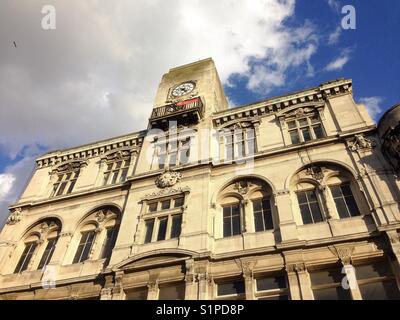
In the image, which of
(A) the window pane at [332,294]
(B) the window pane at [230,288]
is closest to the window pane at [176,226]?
(B) the window pane at [230,288]

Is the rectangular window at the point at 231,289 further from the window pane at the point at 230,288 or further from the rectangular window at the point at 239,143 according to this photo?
the rectangular window at the point at 239,143

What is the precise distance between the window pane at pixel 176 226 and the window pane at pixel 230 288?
154 inches

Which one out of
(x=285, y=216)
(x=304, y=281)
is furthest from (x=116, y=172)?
(x=304, y=281)

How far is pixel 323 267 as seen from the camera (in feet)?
50.9

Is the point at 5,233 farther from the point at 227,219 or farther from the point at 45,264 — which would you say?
the point at 227,219

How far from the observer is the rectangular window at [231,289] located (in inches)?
621

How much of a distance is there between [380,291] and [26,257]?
21104 mm

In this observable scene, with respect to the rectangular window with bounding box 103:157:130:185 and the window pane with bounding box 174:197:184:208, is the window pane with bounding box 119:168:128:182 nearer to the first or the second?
the rectangular window with bounding box 103:157:130:185

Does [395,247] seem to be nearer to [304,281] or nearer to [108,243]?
[304,281]

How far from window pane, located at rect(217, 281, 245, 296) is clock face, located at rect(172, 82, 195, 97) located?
1768 centimetres

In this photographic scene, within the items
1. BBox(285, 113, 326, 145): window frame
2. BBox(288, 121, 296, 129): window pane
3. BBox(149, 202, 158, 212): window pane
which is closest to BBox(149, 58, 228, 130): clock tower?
BBox(288, 121, 296, 129): window pane
